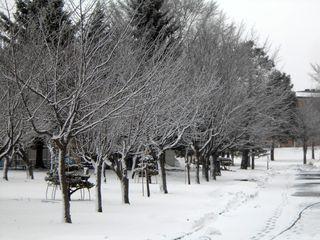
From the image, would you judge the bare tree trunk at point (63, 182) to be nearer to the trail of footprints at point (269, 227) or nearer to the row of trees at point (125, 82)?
the row of trees at point (125, 82)

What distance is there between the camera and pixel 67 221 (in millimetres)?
11828

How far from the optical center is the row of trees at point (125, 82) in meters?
11.7

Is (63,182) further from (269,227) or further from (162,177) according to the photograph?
(162,177)

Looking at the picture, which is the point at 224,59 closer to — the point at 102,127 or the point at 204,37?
the point at 204,37

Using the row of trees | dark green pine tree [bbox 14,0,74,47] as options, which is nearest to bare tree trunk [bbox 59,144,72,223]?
the row of trees

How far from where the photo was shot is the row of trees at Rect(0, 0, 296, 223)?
11656mm

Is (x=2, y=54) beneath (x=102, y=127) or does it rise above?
above

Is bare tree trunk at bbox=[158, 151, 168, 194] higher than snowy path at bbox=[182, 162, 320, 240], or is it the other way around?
bare tree trunk at bbox=[158, 151, 168, 194]

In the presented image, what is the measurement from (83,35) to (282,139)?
181 ft

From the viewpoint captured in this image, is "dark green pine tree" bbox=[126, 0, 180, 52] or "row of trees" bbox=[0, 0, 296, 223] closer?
"row of trees" bbox=[0, 0, 296, 223]

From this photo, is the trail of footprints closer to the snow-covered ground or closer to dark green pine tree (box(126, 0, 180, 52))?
the snow-covered ground

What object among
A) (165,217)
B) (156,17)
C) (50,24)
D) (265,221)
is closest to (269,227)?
(265,221)

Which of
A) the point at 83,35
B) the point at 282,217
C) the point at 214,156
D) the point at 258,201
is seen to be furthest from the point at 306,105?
the point at 83,35

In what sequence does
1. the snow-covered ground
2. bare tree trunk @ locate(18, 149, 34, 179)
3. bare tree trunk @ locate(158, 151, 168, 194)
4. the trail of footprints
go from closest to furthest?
the snow-covered ground, the trail of footprints, bare tree trunk @ locate(158, 151, 168, 194), bare tree trunk @ locate(18, 149, 34, 179)
